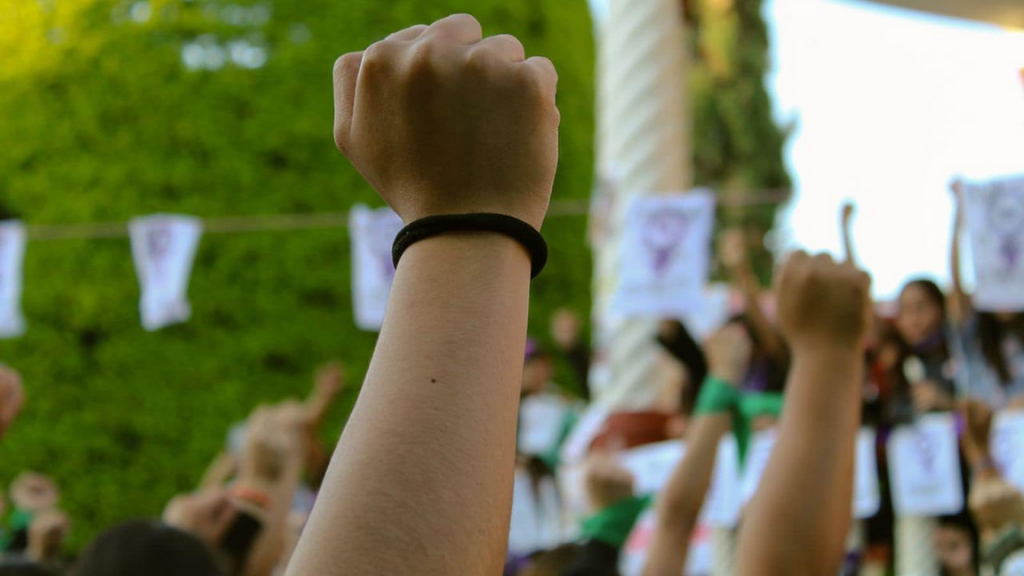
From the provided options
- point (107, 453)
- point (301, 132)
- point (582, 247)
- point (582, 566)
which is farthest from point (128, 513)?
point (582, 566)

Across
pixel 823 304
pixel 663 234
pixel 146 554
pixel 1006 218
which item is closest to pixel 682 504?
pixel 823 304

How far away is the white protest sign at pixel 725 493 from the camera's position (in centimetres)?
495

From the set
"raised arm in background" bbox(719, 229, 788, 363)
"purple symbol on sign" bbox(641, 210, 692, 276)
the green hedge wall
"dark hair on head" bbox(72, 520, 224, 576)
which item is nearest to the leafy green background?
the green hedge wall

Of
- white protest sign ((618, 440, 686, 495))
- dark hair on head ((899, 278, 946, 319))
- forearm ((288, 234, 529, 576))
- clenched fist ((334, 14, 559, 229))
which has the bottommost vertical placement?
white protest sign ((618, 440, 686, 495))

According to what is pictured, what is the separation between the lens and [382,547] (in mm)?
691

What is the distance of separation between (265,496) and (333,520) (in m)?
2.18

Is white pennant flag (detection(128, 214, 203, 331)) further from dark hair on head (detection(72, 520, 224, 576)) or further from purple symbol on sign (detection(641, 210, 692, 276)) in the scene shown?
dark hair on head (detection(72, 520, 224, 576))

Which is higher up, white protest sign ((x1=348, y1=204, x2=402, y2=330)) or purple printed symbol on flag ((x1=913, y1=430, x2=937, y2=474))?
white protest sign ((x1=348, y1=204, x2=402, y2=330))

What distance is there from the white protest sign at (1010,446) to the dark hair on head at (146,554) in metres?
3.36

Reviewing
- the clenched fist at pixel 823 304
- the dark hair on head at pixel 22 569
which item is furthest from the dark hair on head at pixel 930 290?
the dark hair on head at pixel 22 569

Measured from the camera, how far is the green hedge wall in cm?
1081

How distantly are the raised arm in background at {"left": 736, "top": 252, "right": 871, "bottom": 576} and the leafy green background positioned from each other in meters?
9.51

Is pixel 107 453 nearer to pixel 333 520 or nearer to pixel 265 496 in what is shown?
pixel 265 496

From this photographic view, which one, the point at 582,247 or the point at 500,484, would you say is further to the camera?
the point at 582,247
